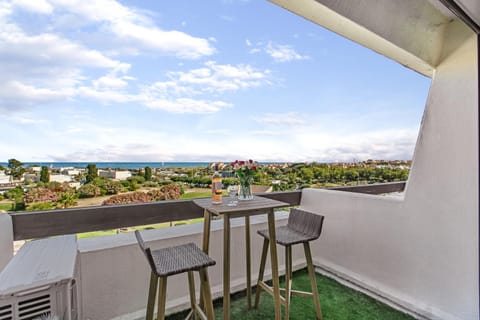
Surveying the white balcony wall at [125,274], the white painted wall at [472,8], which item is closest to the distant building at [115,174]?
the white balcony wall at [125,274]

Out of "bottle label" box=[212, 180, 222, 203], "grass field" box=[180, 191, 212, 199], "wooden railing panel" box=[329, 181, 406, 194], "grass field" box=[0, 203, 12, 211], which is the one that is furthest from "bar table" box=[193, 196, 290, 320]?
"wooden railing panel" box=[329, 181, 406, 194]

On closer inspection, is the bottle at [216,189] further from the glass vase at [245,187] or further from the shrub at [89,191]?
the shrub at [89,191]

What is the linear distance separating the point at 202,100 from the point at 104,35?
1170mm

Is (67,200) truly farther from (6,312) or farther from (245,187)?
(245,187)

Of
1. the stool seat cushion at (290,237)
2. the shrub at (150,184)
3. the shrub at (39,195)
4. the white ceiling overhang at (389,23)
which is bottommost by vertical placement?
the stool seat cushion at (290,237)

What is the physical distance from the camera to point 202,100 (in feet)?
9.93

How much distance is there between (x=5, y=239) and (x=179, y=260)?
3.66ft

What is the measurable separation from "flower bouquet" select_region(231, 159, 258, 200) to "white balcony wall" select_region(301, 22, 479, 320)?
4.25 ft

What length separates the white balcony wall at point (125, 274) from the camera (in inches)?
74.1

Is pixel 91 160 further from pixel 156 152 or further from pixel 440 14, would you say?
pixel 440 14

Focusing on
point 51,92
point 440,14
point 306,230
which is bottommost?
point 306,230

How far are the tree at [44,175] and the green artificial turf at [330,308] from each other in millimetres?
1399

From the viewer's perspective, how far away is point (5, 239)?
1622 mm

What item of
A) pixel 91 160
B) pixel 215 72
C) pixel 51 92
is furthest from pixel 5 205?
pixel 215 72
